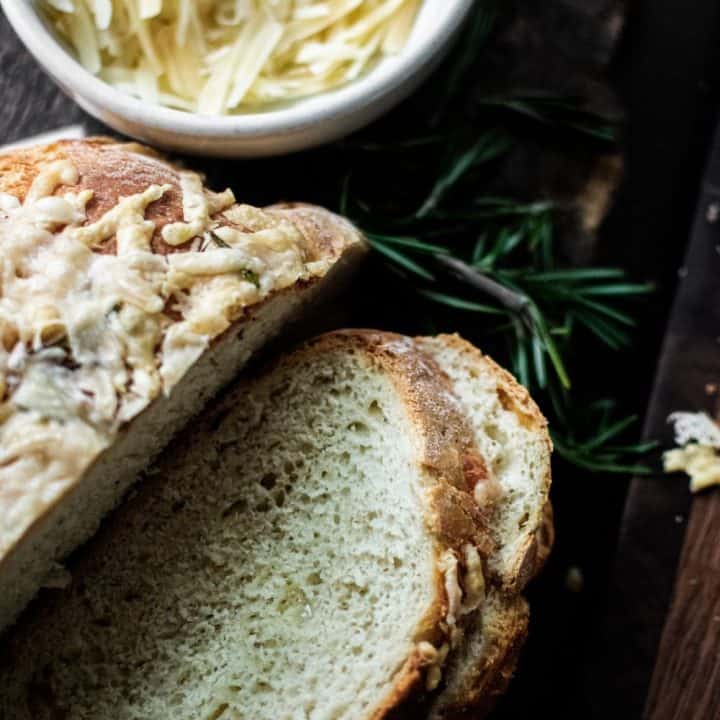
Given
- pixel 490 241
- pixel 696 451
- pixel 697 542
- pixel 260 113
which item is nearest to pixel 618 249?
pixel 490 241

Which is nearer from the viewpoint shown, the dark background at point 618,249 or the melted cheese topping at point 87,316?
the melted cheese topping at point 87,316

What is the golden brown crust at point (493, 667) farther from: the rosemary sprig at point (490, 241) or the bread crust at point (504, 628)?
the rosemary sprig at point (490, 241)

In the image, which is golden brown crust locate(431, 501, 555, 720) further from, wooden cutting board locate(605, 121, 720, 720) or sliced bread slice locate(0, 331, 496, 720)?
wooden cutting board locate(605, 121, 720, 720)

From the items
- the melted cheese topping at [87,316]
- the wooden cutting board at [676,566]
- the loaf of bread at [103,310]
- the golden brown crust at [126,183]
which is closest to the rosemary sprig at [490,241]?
the wooden cutting board at [676,566]

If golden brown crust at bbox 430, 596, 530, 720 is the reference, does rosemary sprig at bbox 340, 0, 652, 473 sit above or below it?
above

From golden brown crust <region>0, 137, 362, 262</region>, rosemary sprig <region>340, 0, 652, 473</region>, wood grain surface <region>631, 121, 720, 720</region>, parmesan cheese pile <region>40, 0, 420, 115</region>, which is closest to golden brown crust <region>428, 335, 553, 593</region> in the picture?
rosemary sprig <region>340, 0, 652, 473</region>

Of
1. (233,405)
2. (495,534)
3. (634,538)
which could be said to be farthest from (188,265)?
(634,538)
